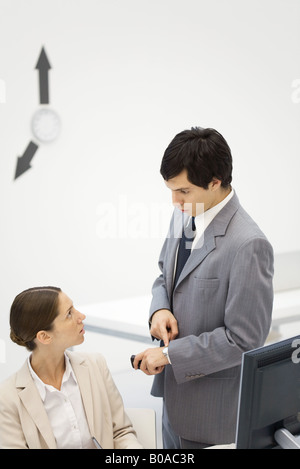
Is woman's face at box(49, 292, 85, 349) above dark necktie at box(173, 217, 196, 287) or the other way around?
the other way around

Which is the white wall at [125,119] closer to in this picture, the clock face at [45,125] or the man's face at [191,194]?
the clock face at [45,125]

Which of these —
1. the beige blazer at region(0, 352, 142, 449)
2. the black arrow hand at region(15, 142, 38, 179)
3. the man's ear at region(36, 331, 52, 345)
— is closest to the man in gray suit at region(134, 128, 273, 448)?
Answer: the beige blazer at region(0, 352, 142, 449)

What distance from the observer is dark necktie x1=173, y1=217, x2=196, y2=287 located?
1.88 metres

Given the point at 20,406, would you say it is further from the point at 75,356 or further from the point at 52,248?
the point at 52,248

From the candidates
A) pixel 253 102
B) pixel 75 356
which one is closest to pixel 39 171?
pixel 253 102

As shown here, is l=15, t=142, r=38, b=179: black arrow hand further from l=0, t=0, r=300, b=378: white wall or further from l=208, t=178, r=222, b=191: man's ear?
l=208, t=178, r=222, b=191: man's ear

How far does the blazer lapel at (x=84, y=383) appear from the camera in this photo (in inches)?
71.6

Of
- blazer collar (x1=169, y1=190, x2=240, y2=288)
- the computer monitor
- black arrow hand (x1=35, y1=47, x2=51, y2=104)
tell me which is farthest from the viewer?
black arrow hand (x1=35, y1=47, x2=51, y2=104)

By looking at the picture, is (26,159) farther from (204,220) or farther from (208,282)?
(208,282)

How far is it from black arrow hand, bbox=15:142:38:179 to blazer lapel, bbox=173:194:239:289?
2380mm

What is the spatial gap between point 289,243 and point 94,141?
1.99m

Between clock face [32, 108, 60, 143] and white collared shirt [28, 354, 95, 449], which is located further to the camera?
clock face [32, 108, 60, 143]

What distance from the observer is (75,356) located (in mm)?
1930

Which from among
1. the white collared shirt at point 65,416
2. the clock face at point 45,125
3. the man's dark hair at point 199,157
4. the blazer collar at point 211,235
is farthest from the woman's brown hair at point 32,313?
the clock face at point 45,125
